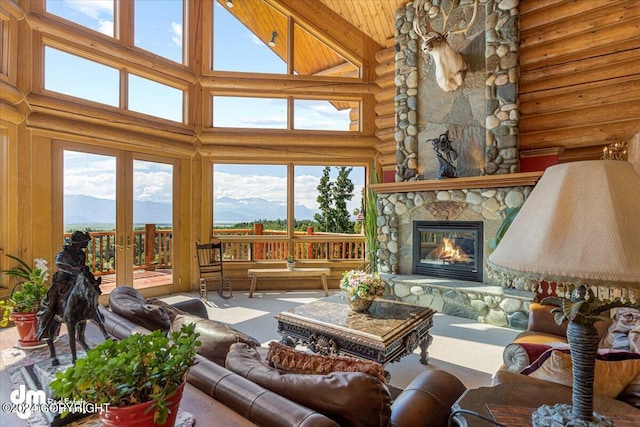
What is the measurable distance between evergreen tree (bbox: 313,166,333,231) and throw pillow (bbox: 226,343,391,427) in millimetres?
5470

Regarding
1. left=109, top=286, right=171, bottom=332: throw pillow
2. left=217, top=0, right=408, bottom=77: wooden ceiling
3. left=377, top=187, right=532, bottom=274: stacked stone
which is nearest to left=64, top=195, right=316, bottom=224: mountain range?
left=377, top=187, right=532, bottom=274: stacked stone

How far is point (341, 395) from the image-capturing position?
1102mm

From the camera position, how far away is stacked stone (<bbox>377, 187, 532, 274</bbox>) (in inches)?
177

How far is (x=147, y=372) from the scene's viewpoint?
92 cm

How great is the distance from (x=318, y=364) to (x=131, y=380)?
0.68m

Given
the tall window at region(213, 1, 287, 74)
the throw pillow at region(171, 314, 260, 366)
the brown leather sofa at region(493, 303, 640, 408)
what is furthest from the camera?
the tall window at region(213, 1, 287, 74)

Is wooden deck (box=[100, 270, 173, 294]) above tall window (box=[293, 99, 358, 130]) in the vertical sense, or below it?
below

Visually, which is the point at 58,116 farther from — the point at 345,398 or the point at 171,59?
the point at 345,398

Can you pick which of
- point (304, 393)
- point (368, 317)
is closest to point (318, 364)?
point (304, 393)

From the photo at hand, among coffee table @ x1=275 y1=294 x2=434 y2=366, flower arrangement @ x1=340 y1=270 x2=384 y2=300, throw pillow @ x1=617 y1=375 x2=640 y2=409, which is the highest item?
flower arrangement @ x1=340 y1=270 x2=384 y2=300

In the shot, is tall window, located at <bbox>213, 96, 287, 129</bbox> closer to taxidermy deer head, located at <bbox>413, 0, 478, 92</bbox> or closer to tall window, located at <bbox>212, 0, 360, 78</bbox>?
tall window, located at <bbox>212, 0, 360, 78</bbox>

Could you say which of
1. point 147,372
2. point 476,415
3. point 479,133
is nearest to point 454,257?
point 479,133

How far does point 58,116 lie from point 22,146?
0.59m

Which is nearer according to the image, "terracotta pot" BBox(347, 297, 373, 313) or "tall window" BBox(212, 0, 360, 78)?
"terracotta pot" BBox(347, 297, 373, 313)
